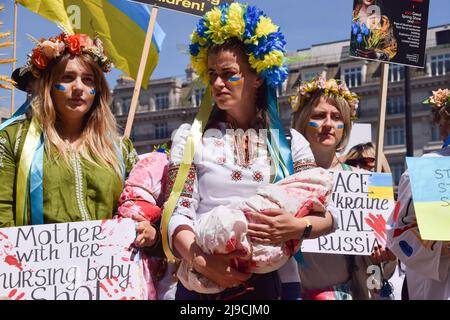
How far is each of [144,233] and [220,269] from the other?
549mm

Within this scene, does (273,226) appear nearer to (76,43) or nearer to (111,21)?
(76,43)

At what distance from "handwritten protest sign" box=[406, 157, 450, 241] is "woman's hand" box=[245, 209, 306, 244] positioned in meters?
0.86

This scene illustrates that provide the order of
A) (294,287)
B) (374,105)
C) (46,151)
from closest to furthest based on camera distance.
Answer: (294,287) < (46,151) < (374,105)

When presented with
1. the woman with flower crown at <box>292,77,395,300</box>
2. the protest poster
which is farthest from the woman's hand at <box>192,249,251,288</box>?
the protest poster

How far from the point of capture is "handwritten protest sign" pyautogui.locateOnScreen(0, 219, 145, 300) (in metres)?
3.36

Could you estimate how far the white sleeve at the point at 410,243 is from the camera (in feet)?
12.7

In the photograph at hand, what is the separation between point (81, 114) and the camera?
3834mm

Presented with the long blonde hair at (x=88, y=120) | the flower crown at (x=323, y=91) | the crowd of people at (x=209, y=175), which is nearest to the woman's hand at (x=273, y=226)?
the crowd of people at (x=209, y=175)

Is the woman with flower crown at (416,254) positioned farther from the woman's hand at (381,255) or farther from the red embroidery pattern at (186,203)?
the red embroidery pattern at (186,203)

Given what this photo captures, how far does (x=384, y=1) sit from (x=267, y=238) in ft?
13.6

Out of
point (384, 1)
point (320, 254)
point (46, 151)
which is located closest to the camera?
point (46, 151)

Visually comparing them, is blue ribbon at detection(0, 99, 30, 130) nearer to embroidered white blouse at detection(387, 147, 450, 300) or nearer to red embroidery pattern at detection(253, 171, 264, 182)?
red embroidery pattern at detection(253, 171, 264, 182)
